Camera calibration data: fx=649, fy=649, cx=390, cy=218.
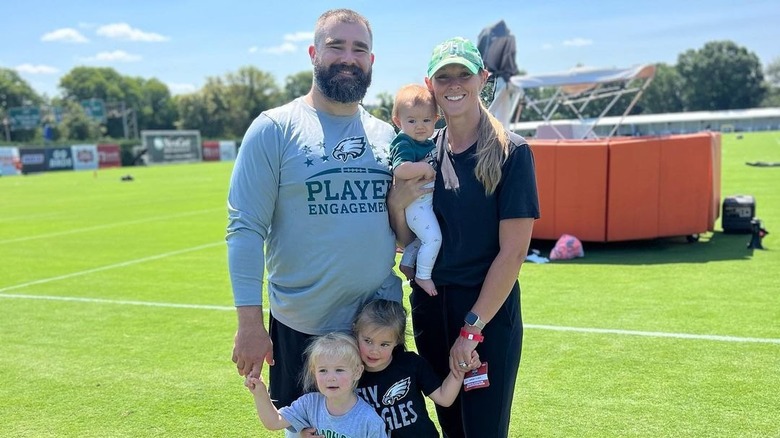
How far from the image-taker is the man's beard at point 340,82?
2.72m

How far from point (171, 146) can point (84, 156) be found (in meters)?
8.62

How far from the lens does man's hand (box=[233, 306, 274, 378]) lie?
2607 mm

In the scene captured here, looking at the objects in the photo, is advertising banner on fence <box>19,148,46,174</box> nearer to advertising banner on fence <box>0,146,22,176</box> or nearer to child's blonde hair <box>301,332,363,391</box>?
advertising banner on fence <box>0,146,22,176</box>

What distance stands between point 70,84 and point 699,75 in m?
113

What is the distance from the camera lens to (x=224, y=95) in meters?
93.1

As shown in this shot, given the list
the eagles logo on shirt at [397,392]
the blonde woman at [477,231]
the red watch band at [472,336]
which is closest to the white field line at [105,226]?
the eagles logo on shirt at [397,392]

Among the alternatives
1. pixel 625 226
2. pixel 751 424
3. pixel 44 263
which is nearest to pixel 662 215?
pixel 625 226

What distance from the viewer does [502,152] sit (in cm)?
257

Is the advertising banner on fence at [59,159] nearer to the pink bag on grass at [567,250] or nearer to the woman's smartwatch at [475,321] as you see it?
the pink bag on grass at [567,250]

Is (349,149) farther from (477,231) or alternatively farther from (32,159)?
(32,159)

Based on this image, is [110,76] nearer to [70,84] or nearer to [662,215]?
[70,84]

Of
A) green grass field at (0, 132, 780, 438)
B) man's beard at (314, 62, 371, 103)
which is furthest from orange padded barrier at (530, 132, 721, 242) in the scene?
man's beard at (314, 62, 371, 103)

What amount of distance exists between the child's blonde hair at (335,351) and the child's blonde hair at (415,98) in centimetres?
99

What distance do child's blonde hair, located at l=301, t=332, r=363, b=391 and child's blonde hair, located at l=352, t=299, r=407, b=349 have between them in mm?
79
